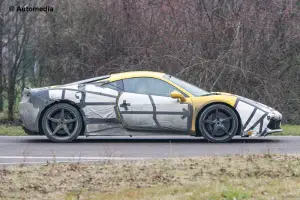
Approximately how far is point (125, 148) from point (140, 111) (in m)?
1.11

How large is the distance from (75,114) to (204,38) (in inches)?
273

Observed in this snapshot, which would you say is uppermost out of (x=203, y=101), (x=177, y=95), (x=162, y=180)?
(x=177, y=95)

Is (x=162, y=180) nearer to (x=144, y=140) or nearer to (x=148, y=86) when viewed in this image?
(x=148, y=86)

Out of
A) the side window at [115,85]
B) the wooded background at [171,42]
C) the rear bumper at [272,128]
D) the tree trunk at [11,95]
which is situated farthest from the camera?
the tree trunk at [11,95]

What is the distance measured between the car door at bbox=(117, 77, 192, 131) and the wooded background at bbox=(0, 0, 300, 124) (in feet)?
19.0

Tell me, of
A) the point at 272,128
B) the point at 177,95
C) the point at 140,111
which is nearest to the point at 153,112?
the point at 140,111

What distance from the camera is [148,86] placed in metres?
13.9

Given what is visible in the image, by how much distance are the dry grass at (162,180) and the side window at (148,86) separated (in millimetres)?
4067

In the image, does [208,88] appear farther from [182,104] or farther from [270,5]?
[182,104]

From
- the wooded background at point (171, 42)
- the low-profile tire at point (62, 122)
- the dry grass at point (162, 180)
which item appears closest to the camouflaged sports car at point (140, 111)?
the low-profile tire at point (62, 122)

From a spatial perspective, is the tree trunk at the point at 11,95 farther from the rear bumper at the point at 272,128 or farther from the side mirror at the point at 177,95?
the rear bumper at the point at 272,128

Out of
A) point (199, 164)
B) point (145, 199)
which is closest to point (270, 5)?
point (199, 164)

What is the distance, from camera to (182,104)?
44.8 ft

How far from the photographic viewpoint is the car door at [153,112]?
44.7 feet
